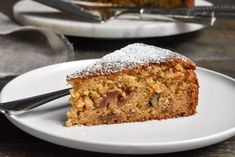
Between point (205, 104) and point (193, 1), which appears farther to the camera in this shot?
point (193, 1)

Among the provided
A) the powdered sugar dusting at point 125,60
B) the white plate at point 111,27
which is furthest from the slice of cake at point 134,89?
the white plate at point 111,27

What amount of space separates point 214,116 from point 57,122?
34 centimetres

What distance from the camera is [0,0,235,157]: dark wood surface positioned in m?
1.14

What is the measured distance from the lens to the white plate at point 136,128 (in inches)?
41.4

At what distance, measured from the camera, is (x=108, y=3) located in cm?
242

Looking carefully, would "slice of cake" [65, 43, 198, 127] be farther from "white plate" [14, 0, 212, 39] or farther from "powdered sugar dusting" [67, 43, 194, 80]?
"white plate" [14, 0, 212, 39]

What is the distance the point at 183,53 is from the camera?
1.97 metres

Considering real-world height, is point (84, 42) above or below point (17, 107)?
below

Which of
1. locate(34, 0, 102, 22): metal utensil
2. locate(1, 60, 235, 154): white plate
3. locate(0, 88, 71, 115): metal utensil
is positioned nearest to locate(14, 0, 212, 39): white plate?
locate(34, 0, 102, 22): metal utensil

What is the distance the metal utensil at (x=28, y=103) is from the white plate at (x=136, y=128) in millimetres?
15

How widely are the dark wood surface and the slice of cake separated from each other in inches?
4.3

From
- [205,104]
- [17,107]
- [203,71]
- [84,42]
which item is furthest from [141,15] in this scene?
[17,107]

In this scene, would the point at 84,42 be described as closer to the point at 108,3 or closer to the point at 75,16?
the point at 75,16

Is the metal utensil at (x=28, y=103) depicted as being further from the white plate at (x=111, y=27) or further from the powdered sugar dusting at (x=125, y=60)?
the white plate at (x=111, y=27)
